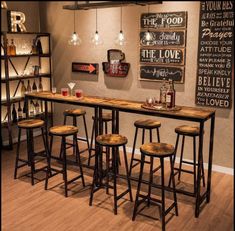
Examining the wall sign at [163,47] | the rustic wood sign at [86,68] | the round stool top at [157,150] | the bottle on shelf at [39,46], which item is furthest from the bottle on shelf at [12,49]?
the round stool top at [157,150]

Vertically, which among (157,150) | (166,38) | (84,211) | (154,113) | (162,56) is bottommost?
(84,211)

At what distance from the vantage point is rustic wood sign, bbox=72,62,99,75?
16.4ft

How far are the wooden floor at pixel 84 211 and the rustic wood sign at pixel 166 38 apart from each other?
6.15 ft

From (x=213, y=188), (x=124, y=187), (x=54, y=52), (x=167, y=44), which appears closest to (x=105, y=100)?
(x=124, y=187)

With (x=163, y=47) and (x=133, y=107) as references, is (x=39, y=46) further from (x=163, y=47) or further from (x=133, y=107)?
(x=133, y=107)

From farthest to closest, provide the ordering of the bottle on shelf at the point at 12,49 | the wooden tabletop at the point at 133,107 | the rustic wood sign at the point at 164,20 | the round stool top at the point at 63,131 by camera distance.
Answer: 1. the bottle on shelf at the point at 12,49
2. the rustic wood sign at the point at 164,20
3. the round stool top at the point at 63,131
4. the wooden tabletop at the point at 133,107

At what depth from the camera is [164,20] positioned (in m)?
4.18

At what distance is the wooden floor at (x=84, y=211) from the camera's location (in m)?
2.79

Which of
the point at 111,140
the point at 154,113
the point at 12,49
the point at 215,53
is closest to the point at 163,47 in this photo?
the point at 215,53

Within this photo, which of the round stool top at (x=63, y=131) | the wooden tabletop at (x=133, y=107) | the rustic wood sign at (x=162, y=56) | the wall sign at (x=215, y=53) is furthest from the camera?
the rustic wood sign at (x=162, y=56)

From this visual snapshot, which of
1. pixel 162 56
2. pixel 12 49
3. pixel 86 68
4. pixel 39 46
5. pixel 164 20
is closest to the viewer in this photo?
pixel 164 20

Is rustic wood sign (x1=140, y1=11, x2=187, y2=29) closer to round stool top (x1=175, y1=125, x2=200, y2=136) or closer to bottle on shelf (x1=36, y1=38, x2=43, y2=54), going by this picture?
round stool top (x1=175, y1=125, x2=200, y2=136)

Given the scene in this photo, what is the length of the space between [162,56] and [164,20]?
47 cm

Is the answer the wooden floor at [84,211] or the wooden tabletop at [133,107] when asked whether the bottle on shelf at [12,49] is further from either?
the wooden floor at [84,211]
